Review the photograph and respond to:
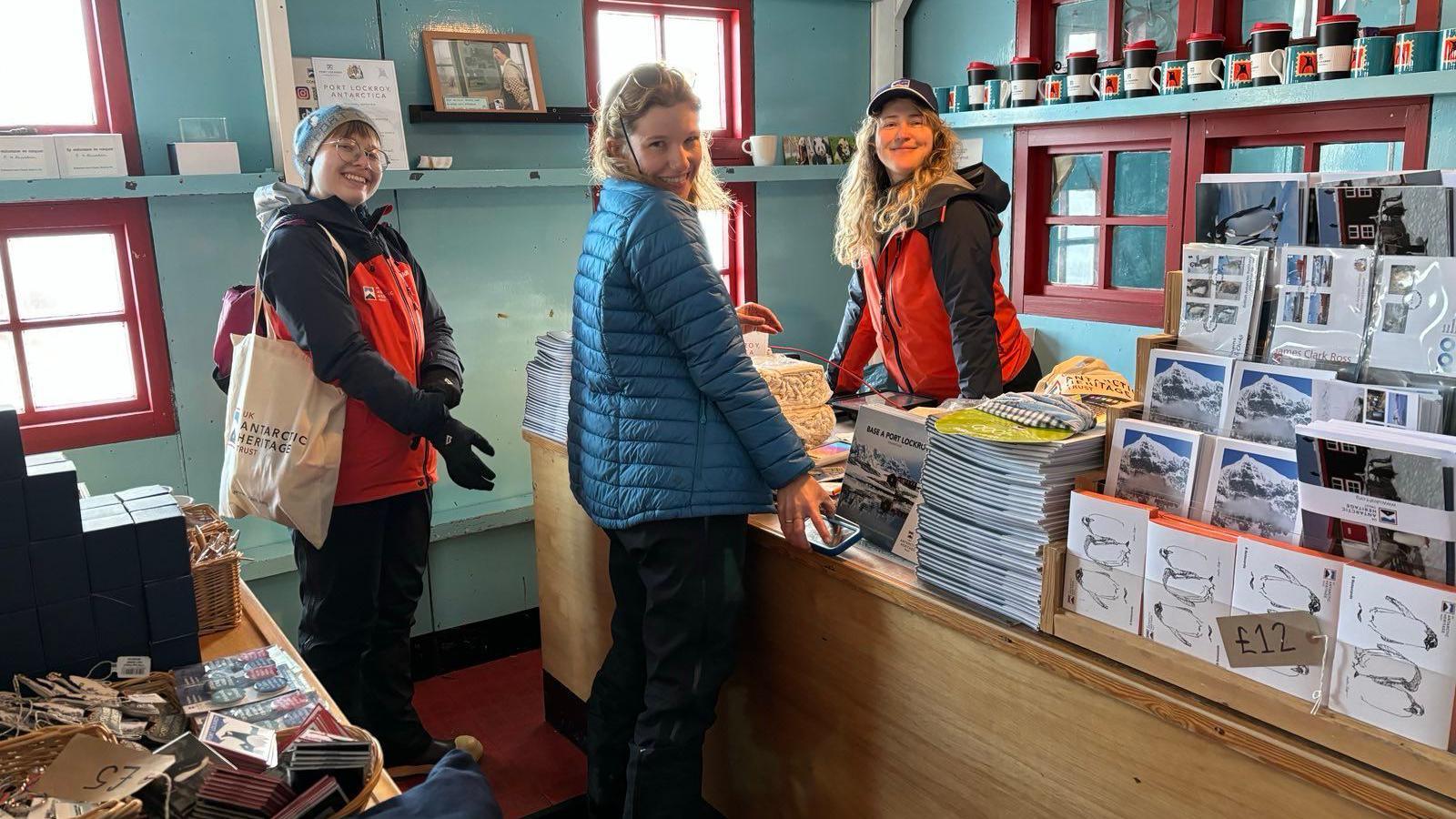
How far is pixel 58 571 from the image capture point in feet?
4.91

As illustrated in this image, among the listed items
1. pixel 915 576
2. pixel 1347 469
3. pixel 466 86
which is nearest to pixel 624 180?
pixel 915 576

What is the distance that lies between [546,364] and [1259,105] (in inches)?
86.6

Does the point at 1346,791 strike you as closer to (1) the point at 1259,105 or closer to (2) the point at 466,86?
(1) the point at 1259,105

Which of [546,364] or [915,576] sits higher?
[546,364]

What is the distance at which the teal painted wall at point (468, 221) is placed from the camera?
293cm

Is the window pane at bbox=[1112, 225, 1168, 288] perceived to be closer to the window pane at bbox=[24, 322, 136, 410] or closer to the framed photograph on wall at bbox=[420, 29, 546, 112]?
the framed photograph on wall at bbox=[420, 29, 546, 112]

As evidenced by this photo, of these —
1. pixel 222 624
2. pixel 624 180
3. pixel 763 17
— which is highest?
pixel 763 17

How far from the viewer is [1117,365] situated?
3789 millimetres

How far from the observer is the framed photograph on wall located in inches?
128

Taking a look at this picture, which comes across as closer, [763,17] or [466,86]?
[466,86]

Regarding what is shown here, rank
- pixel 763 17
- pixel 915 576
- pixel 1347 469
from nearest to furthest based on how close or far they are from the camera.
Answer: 1. pixel 1347 469
2. pixel 915 576
3. pixel 763 17

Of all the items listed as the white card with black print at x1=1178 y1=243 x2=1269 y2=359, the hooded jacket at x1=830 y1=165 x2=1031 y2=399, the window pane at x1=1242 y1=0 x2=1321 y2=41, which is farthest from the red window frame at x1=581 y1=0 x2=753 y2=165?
the white card with black print at x1=1178 y1=243 x2=1269 y2=359

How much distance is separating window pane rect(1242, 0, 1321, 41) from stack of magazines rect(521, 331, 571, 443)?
7.45 feet

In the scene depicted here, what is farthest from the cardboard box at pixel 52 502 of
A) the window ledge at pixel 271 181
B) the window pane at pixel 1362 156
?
the window pane at pixel 1362 156
